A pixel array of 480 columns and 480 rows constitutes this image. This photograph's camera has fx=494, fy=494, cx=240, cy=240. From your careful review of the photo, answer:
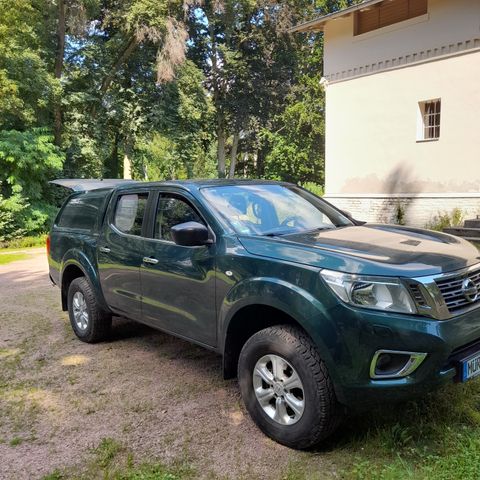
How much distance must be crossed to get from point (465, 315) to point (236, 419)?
5.92ft

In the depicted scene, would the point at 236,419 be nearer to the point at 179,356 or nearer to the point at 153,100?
the point at 179,356

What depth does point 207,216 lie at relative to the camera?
13.0ft

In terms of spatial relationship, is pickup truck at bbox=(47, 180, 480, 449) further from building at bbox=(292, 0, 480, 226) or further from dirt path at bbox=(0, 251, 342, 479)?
building at bbox=(292, 0, 480, 226)

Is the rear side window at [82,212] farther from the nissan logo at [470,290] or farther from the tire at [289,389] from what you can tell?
the nissan logo at [470,290]

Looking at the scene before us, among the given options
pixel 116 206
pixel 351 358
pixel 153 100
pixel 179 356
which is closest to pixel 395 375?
pixel 351 358

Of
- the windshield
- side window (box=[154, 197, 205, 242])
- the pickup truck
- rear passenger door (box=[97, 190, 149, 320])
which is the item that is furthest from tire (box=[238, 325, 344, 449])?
rear passenger door (box=[97, 190, 149, 320])

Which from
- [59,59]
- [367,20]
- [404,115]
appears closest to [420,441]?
[404,115]

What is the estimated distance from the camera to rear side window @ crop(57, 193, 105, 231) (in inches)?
216

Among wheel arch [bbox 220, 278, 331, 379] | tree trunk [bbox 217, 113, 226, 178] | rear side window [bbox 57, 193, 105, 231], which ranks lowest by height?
wheel arch [bbox 220, 278, 331, 379]

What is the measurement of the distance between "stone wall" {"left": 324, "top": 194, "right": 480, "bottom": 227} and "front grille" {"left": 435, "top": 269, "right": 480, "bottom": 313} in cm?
1184

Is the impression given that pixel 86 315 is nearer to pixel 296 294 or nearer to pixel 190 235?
pixel 190 235

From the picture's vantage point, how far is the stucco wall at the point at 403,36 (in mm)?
13695

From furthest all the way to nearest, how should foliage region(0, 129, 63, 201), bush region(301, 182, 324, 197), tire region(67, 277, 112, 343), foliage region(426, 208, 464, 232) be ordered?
bush region(301, 182, 324, 197)
foliage region(0, 129, 63, 201)
foliage region(426, 208, 464, 232)
tire region(67, 277, 112, 343)

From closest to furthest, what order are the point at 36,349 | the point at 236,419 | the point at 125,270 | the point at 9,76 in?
the point at 236,419 < the point at 125,270 < the point at 36,349 < the point at 9,76
